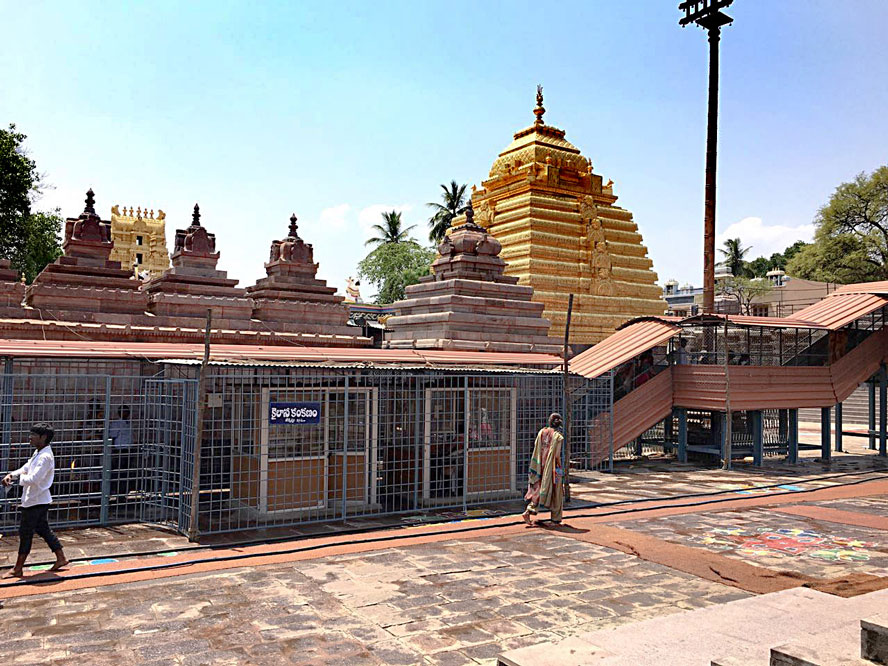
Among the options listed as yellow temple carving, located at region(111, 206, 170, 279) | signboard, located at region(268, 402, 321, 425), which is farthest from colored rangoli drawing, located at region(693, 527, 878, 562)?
yellow temple carving, located at region(111, 206, 170, 279)

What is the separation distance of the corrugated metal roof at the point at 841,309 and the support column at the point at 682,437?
13.7 feet

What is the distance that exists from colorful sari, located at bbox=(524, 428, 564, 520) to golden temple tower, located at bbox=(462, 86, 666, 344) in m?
16.6

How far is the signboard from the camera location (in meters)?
10.3

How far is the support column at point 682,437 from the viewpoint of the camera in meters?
18.6

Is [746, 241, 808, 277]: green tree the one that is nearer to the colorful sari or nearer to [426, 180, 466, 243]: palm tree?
[426, 180, 466, 243]: palm tree

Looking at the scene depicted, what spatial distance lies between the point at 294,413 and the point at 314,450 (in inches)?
32.5

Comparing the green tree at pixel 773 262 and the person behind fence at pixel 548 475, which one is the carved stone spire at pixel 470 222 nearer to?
the person behind fence at pixel 548 475

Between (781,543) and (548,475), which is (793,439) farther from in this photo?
(548,475)

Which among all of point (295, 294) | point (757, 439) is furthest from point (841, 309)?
point (295, 294)

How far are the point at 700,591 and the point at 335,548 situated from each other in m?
4.42

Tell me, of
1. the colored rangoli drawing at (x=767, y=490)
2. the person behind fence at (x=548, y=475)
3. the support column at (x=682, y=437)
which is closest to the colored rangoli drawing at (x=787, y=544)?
the person behind fence at (x=548, y=475)

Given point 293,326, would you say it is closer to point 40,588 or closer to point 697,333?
point 697,333

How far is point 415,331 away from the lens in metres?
21.2

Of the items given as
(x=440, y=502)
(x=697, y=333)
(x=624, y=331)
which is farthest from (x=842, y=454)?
(x=440, y=502)
